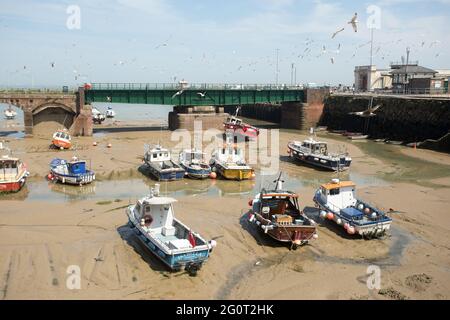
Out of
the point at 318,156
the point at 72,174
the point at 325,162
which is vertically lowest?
the point at 72,174

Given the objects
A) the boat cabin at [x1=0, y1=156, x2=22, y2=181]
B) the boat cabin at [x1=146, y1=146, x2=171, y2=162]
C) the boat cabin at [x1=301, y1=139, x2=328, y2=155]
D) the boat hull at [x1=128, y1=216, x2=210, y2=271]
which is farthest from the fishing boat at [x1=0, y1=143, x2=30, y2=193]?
the boat cabin at [x1=301, y1=139, x2=328, y2=155]

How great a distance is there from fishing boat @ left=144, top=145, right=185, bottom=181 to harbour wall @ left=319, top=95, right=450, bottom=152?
2698 centimetres

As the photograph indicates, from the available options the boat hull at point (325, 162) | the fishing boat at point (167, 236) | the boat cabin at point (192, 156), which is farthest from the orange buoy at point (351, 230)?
the boat cabin at point (192, 156)

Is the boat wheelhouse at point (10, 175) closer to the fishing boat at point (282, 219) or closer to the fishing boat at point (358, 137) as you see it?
the fishing boat at point (282, 219)

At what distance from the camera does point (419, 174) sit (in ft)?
111

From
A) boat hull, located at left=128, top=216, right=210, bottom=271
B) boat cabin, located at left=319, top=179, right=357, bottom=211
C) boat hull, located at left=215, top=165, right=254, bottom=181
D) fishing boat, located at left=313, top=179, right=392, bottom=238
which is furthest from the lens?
boat hull, located at left=215, top=165, right=254, bottom=181

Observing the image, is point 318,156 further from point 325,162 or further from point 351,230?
point 351,230

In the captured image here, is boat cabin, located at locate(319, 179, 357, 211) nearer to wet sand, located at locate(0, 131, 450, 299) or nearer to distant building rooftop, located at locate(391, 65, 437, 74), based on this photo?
wet sand, located at locate(0, 131, 450, 299)

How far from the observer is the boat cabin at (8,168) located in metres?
27.5

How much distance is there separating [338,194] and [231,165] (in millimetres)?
10598

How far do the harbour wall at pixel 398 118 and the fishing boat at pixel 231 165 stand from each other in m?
22.4

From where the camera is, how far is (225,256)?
17.9 meters

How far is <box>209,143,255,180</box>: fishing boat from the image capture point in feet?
102

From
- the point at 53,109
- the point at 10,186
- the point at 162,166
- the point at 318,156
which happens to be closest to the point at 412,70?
the point at 318,156
